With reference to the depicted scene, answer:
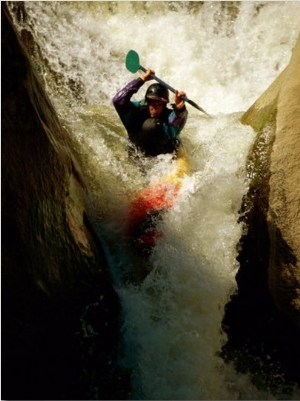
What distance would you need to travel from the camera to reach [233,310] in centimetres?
377

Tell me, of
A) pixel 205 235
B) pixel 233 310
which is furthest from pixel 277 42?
pixel 233 310

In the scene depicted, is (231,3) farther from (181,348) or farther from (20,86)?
(181,348)

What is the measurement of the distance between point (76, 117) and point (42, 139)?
2.09 m

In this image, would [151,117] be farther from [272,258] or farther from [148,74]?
[272,258]

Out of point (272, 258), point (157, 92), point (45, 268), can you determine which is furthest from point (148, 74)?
point (45, 268)

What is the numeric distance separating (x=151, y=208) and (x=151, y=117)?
3.39 feet

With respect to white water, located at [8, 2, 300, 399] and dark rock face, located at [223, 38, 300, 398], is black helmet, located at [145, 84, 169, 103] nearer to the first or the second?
white water, located at [8, 2, 300, 399]

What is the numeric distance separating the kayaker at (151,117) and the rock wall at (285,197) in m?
0.96

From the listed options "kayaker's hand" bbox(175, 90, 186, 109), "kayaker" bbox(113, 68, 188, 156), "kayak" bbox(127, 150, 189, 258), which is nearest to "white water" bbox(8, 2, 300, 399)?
"kayak" bbox(127, 150, 189, 258)

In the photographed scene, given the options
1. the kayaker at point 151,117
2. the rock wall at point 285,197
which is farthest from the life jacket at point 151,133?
the rock wall at point 285,197

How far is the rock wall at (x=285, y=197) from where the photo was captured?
336cm

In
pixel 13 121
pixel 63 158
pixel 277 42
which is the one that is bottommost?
pixel 277 42

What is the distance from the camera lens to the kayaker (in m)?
4.06

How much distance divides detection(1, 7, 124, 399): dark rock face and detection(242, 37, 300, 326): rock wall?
1470 millimetres
